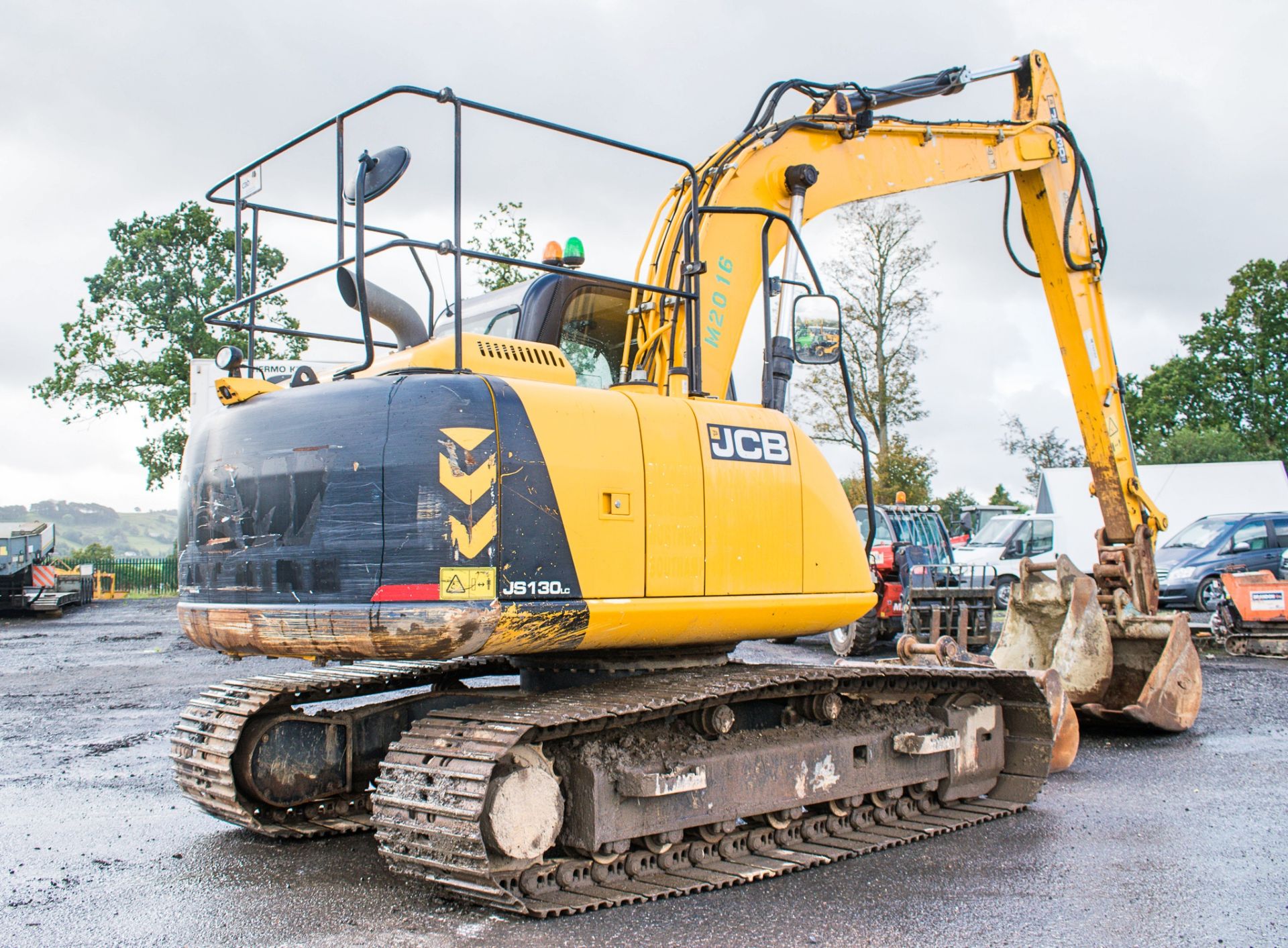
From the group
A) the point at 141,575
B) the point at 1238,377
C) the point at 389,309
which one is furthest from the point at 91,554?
the point at 1238,377

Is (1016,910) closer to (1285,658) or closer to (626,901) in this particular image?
(626,901)

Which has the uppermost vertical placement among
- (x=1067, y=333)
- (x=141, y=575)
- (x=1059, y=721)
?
(x=1067, y=333)

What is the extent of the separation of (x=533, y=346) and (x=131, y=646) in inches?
599

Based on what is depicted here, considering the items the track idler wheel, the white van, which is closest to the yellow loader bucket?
the track idler wheel

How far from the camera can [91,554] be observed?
4172cm

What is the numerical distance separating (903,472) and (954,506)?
12.8m

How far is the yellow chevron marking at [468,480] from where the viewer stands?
14.3 ft

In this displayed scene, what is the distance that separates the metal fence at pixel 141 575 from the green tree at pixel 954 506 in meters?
26.2

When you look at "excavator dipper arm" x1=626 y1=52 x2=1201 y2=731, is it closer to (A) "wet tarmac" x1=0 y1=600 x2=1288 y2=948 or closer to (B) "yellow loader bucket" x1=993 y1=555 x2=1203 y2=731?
(B) "yellow loader bucket" x1=993 y1=555 x2=1203 y2=731

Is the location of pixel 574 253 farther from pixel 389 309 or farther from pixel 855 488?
pixel 855 488

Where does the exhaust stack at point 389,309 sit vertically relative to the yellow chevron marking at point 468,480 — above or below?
above

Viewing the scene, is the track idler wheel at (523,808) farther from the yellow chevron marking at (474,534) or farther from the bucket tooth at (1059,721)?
the bucket tooth at (1059,721)

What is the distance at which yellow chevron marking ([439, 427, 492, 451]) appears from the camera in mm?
4387

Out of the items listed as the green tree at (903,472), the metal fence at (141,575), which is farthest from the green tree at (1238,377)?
the metal fence at (141,575)
